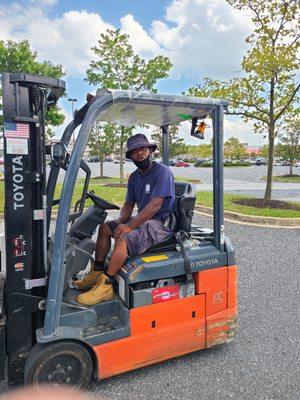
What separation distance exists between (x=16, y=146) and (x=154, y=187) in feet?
4.38

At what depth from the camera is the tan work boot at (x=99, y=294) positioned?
311cm

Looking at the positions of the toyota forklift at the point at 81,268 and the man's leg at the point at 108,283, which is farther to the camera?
the man's leg at the point at 108,283

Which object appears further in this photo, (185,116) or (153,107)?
(185,116)

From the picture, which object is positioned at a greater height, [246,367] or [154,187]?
[154,187]

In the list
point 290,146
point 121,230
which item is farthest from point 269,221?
point 290,146

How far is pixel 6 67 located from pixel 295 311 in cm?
1376

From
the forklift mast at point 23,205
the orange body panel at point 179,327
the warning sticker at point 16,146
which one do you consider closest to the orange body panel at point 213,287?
the orange body panel at point 179,327

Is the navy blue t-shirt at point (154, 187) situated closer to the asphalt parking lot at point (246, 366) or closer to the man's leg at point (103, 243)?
the man's leg at point (103, 243)

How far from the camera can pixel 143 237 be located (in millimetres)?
3250

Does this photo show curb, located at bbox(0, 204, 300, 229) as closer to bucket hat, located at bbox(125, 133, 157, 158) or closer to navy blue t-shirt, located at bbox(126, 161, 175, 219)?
navy blue t-shirt, located at bbox(126, 161, 175, 219)

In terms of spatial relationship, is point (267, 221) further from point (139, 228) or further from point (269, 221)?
Answer: point (139, 228)

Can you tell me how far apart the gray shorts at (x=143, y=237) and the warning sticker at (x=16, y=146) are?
121 centimetres

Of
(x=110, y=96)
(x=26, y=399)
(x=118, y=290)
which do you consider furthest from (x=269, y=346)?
(x=110, y=96)

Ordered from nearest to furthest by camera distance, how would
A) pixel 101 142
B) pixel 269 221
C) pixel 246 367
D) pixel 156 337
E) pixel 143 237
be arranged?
pixel 156 337, pixel 246 367, pixel 143 237, pixel 269 221, pixel 101 142
